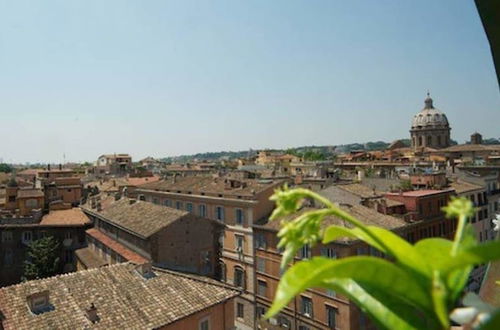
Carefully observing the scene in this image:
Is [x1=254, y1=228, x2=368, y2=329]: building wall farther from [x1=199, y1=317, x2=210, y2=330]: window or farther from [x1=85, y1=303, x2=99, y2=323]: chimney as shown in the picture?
[x1=85, y1=303, x2=99, y2=323]: chimney

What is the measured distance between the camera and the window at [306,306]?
24531 millimetres

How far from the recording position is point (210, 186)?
115ft

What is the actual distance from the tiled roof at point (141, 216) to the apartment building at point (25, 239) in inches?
233

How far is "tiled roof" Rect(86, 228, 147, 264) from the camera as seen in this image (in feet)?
77.3

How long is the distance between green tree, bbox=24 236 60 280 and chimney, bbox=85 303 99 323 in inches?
785

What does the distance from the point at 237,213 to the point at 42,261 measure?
49.5ft

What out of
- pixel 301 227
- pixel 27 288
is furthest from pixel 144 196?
pixel 301 227

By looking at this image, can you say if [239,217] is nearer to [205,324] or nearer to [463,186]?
[205,324]

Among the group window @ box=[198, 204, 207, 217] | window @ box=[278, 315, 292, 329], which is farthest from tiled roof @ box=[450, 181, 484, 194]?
window @ box=[198, 204, 207, 217]

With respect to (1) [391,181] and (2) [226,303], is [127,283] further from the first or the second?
(1) [391,181]

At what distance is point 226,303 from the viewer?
16812 millimetres

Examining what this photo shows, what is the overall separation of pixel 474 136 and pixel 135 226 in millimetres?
106686

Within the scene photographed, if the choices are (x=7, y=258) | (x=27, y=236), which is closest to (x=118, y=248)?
(x=27, y=236)

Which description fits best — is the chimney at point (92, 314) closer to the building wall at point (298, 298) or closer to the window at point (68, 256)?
the building wall at point (298, 298)
